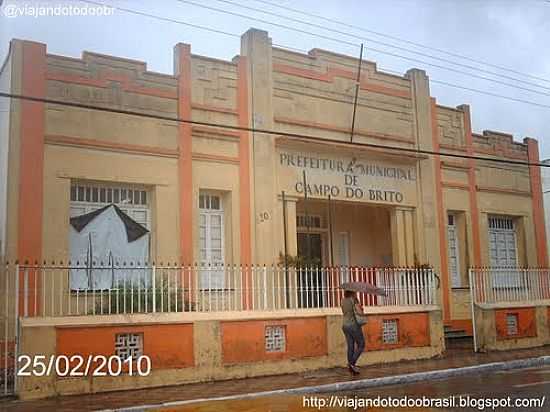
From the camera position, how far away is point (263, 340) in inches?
441

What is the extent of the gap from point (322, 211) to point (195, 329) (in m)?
6.95

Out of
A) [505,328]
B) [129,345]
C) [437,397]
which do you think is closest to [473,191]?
[505,328]

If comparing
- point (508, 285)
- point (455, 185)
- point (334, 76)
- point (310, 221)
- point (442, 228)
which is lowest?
point (508, 285)

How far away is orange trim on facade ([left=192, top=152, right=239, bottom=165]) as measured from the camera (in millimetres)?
13297

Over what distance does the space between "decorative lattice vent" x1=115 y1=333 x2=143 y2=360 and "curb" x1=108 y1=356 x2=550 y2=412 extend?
5.10 feet

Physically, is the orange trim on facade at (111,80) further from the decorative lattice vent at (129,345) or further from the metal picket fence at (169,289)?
the decorative lattice vent at (129,345)

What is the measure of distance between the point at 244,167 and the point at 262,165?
0.40m

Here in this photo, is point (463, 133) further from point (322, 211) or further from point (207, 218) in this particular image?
point (207, 218)

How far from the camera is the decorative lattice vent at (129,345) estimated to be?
9.94 metres

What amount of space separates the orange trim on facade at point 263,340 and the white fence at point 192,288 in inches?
15.2

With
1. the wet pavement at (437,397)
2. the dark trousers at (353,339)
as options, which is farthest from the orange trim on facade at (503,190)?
the dark trousers at (353,339)

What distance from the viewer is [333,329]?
1196 cm

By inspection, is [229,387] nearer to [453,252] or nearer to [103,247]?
[103,247]
